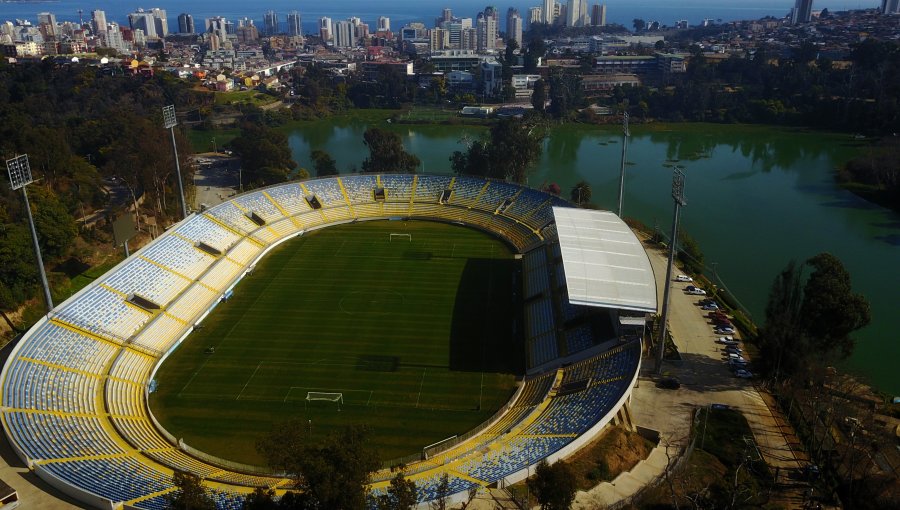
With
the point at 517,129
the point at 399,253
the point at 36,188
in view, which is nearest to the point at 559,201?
the point at 399,253

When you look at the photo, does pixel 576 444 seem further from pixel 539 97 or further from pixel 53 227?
pixel 539 97

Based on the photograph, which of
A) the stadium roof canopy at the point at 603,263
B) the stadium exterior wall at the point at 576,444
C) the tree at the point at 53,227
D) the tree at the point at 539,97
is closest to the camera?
the stadium exterior wall at the point at 576,444

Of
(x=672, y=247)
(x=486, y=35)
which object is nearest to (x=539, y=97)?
(x=672, y=247)

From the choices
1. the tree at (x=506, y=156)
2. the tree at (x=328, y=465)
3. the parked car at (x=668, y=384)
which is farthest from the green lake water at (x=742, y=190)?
the tree at (x=328, y=465)

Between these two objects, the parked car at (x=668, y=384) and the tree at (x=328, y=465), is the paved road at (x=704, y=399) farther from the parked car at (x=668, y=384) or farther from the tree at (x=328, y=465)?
the tree at (x=328, y=465)

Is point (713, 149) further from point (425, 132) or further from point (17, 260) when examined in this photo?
point (17, 260)
